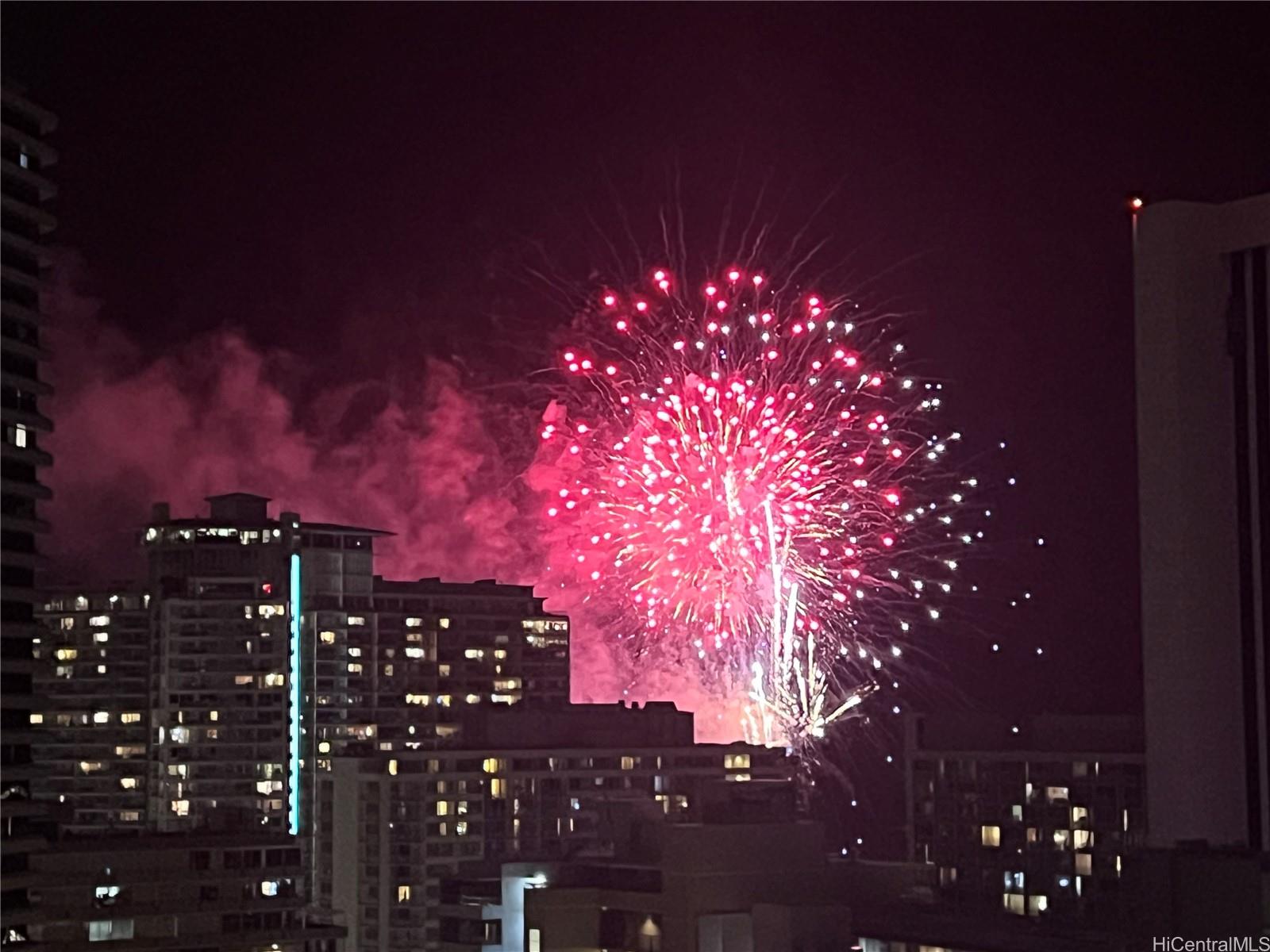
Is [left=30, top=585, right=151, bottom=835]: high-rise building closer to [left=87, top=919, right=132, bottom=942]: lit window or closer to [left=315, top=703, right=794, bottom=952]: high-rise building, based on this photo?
[left=315, top=703, right=794, bottom=952]: high-rise building

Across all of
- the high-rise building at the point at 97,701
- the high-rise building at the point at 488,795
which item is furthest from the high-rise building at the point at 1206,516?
the high-rise building at the point at 97,701

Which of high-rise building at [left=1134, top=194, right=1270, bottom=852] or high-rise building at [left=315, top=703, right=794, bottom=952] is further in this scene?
high-rise building at [left=315, top=703, right=794, bottom=952]

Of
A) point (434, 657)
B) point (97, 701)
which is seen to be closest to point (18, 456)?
point (97, 701)

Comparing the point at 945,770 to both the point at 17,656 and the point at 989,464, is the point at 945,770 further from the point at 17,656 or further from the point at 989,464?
the point at 17,656

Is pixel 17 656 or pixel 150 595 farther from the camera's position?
pixel 150 595

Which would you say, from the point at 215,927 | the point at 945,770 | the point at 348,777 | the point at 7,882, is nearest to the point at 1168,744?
the point at 7,882

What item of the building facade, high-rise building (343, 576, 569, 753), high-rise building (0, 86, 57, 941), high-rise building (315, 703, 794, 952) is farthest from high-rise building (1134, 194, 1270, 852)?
high-rise building (343, 576, 569, 753)

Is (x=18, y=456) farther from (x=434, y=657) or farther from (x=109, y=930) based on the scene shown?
(x=434, y=657)

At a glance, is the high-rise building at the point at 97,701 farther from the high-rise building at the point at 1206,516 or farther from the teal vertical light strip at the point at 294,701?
the high-rise building at the point at 1206,516
